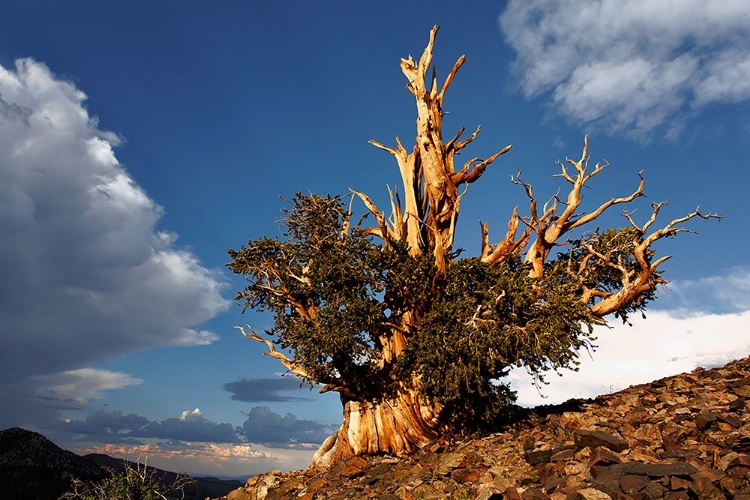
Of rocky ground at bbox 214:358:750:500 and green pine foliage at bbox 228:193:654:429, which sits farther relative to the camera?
green pine foliage at bbox 228:193:654:429

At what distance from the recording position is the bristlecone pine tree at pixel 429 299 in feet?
60.8

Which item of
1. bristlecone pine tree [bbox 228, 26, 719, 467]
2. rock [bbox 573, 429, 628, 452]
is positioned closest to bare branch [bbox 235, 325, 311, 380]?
bristlecone pine tree [bbox 228, 26, 719, 467]

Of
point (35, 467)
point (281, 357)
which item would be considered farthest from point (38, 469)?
point (281, 357)


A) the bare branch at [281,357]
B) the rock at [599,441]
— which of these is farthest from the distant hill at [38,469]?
the rock at [599,441]

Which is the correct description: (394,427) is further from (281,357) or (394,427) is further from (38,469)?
(38,469)

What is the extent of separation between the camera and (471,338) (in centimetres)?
1795

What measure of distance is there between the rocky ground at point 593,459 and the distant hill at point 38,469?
1378 centimetres

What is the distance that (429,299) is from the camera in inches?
842

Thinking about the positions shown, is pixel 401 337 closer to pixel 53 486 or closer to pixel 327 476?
pixel 327 476

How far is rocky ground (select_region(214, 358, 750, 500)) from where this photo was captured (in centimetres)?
1054

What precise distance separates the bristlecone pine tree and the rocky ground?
1.74 meters

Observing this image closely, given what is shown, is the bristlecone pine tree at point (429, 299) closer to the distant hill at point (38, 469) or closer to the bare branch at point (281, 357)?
the bare branch at point (281, 357)

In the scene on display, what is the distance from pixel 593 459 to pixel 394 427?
1012cm

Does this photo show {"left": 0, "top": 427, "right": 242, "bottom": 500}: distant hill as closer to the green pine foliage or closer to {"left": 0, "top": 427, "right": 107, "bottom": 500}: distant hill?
{"left": 0, "top": 427, "right": 107, "bottom": 500}: distant hill
